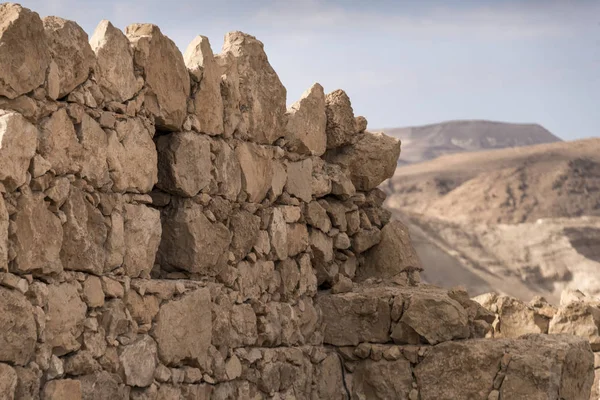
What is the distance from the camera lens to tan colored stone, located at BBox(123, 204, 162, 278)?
6.43 metres

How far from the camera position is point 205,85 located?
23.9 ft

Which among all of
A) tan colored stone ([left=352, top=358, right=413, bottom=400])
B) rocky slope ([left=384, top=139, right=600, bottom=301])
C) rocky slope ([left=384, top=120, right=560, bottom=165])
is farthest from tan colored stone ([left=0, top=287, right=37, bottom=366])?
rocky slope ([left=384, top=120, right=560, bottom=165])

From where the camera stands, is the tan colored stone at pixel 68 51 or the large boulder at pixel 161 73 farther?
the large boulder at pixel 161 73

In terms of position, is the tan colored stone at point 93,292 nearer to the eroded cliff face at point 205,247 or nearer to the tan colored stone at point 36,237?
the eroded cliff face at point 205,247

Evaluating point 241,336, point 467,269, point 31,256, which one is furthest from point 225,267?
point 467,269

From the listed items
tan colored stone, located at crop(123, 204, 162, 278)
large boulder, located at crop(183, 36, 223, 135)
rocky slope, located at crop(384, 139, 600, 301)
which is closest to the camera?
tan colored stone, located at crop(123, 204, 162, 278)

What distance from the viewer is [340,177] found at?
30.1 ft

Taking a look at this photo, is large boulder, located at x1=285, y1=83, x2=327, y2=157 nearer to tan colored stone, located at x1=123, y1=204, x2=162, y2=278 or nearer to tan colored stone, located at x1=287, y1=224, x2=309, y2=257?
tan colored stone, located at x1=287, y1=224, x2=309, y2=257

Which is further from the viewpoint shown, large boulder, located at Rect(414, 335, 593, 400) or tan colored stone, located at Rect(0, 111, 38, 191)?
large boulder, located at Rect(414, 335, 593, 400)

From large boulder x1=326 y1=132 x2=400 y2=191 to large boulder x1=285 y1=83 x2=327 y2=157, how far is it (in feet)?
1.27

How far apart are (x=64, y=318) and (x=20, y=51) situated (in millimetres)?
1445

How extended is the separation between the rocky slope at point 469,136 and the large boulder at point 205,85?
Result: 10783 cm

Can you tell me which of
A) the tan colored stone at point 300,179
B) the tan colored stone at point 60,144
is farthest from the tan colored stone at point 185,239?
the tan colored stone at point 300,179

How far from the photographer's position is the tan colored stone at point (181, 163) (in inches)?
273
